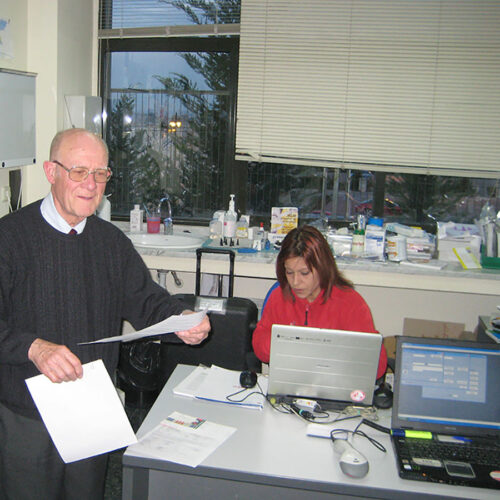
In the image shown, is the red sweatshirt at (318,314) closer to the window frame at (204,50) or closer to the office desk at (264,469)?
the office desk at (264,469)

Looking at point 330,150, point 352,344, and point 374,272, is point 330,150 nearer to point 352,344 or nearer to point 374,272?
point 374,272

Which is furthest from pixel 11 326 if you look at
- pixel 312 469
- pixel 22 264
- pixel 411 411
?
pixel 411 411

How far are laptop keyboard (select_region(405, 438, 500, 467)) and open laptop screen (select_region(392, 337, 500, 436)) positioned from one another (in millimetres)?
49

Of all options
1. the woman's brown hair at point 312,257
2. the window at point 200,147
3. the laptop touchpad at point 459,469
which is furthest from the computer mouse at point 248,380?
the window at point 200,147

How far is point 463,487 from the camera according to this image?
1542mm

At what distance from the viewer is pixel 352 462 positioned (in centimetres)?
154

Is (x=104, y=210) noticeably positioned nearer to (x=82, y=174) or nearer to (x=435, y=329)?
(x=82, y=174)

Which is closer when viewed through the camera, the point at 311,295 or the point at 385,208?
the point at 311,295

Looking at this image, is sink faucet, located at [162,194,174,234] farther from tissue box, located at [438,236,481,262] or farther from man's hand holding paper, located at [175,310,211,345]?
man's hand holding paper, located at [175,310,211,345]

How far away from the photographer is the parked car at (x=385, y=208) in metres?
3.98

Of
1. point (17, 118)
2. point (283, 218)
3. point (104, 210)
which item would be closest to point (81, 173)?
point (17, 118)

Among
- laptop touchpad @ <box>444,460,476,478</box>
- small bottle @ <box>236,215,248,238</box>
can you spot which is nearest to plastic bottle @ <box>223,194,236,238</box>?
small bottle @ <box>236,215,248,238</box>

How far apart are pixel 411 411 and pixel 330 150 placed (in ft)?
7.85

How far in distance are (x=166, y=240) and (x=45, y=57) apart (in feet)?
4.45
